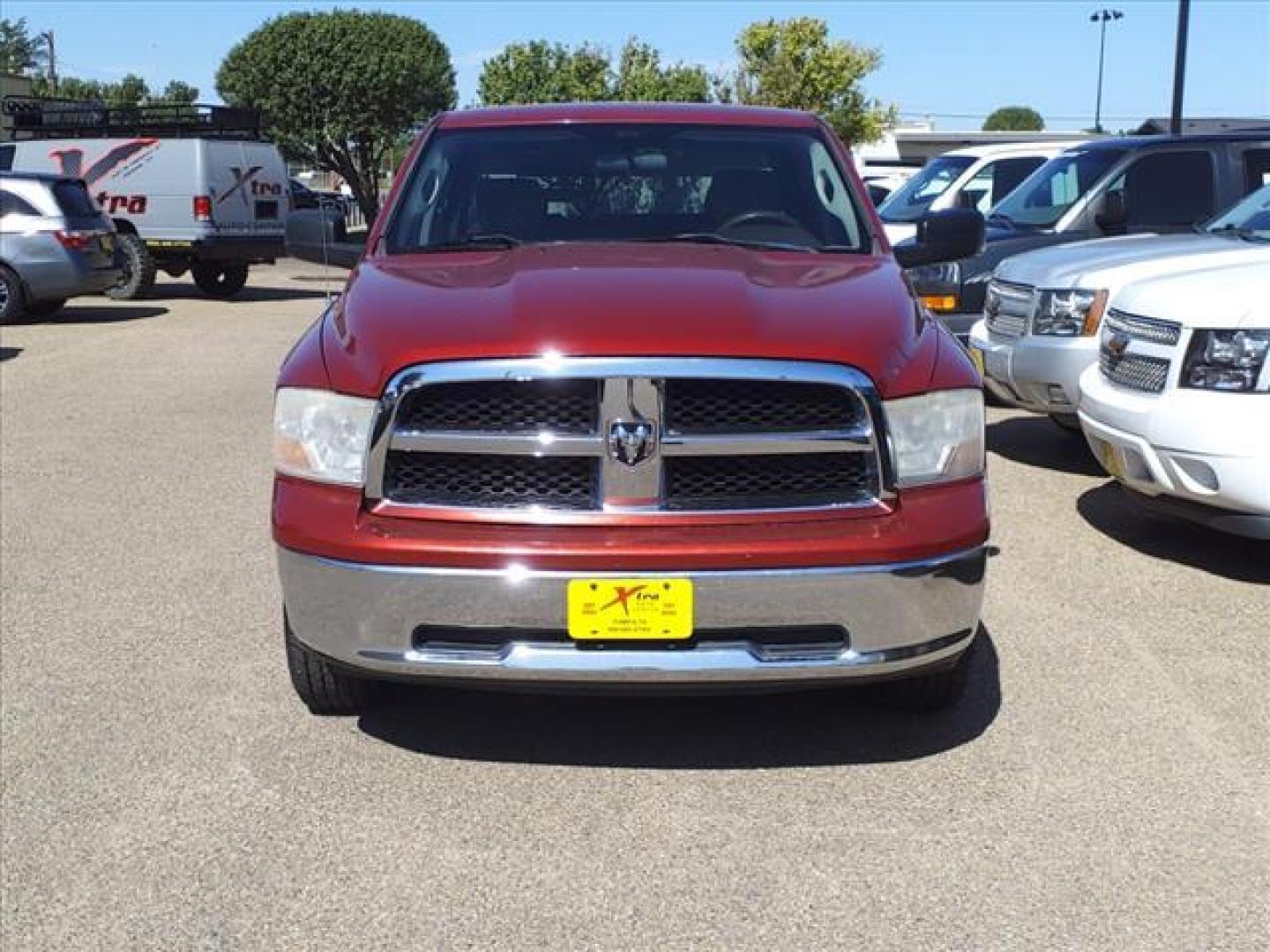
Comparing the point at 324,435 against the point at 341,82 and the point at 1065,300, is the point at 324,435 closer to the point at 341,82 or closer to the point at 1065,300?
the point at 1065,300

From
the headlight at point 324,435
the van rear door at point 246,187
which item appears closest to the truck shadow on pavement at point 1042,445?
the headlight at point 324,435

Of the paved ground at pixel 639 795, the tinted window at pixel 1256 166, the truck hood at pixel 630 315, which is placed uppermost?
the tinted window at pixel 1256 166

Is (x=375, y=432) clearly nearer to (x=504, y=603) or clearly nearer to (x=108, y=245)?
(x=504, y=603)

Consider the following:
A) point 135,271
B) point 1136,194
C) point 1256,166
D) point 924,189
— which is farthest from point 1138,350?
point 135,271

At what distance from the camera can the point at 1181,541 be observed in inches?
259

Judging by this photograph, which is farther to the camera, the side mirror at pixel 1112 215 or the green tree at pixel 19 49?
the green tree at pixel 19 49

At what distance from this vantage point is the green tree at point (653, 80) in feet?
147

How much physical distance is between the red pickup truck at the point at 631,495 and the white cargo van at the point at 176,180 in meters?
16.9

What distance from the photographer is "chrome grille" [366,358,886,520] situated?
3.59 meters

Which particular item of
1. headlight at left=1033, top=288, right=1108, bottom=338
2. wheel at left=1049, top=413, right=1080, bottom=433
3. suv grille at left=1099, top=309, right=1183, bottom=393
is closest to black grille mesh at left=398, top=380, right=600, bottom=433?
suv grille at left=1099, top=309, right=1183, bottom=393

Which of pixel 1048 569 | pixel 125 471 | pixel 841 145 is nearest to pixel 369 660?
pixel 841 145

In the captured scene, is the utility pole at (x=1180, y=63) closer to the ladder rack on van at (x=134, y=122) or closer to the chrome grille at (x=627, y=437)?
the ladder rack on van at (x=134, y=122)

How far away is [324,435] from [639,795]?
1.27m

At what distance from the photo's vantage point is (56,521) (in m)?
7.09
